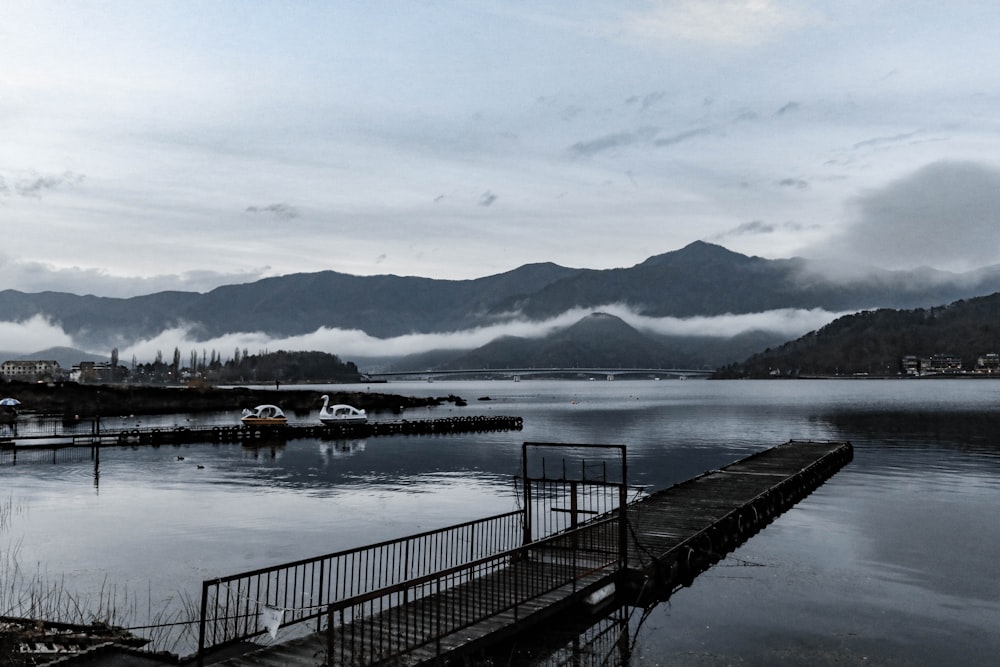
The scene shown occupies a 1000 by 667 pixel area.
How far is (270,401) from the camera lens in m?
169

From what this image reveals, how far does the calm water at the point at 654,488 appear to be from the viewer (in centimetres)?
2362

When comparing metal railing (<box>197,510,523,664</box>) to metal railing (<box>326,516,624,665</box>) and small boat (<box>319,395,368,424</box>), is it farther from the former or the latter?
small boat (<box>319,395,368,424</box>)

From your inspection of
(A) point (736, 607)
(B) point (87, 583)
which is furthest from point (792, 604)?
(B) point (87, 583)

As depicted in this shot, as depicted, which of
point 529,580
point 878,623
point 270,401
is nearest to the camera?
point 529,580

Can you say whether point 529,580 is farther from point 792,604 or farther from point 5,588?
point 5,588

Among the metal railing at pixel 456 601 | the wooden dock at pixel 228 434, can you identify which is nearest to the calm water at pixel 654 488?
the metal railing at pixel 456 601

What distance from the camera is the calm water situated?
23.6 m

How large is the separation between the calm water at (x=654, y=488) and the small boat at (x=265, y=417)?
17.4 metres

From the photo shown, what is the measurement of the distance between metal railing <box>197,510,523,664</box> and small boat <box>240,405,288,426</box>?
6645 cm

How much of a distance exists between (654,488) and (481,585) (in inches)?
1364

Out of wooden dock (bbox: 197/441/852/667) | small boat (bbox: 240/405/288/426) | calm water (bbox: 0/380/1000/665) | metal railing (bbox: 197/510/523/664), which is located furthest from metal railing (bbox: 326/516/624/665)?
small boat (bbox: 240/405/288/426)

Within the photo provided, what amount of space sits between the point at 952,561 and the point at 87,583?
35.5 meters

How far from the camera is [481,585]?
22.1m

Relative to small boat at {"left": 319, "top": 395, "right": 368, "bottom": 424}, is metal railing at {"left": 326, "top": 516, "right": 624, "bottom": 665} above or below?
above
